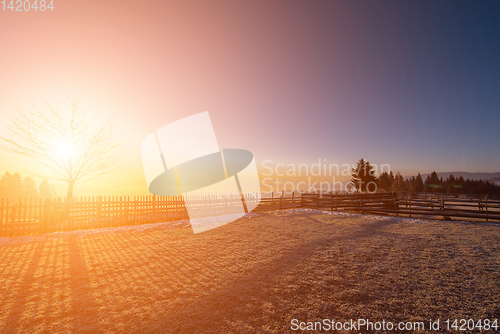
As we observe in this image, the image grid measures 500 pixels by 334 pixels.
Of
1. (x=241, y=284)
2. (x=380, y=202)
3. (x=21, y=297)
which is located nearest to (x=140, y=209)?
(x=21, y=297)

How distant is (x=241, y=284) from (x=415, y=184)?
11291cm

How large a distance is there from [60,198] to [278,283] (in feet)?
47.5

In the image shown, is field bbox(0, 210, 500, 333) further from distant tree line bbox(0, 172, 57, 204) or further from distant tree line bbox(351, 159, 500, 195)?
distant tree line bbox(0, 172, 57, 204)

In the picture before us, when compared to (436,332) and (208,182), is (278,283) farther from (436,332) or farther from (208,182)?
(208,182)

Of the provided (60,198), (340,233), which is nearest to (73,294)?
(340,233)

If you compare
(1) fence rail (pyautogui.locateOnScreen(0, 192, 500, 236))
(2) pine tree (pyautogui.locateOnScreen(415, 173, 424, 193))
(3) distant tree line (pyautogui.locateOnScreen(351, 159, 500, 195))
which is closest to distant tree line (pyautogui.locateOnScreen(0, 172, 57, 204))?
(1) fence rail (pyautogui.locateOnScreen(0, 192, 500, 236))

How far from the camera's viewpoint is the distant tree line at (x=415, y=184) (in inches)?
1852

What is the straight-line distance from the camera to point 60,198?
1312cm

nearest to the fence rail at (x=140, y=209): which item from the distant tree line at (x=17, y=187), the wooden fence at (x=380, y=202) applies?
the wooden fence at (x=380, y=202)

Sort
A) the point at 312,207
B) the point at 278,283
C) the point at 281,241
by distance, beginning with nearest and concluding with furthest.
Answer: the point at 278,283
the point at 281,241
the point at 312,207

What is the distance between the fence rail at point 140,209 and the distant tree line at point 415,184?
1074 inches

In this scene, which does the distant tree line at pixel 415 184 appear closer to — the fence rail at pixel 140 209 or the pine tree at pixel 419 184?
the pine tree at pixel 419 184

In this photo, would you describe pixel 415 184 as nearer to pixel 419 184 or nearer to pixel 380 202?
pixel 419 184

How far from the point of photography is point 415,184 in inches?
3674
